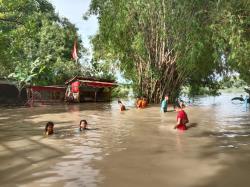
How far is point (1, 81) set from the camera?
33.2 meters

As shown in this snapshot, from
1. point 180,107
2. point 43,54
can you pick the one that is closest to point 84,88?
point 43,54

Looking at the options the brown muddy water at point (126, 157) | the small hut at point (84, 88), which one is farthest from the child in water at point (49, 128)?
the small hut at point (84, 88)

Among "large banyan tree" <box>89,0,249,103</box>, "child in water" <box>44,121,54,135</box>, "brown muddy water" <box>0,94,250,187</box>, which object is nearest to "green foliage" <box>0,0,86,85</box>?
"large banyan tree" <box>89,0,249,103</box>

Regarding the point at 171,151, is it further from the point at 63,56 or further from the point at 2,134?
the point at 63,56

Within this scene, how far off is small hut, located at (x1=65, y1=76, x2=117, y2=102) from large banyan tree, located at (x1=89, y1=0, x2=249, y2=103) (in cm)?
285

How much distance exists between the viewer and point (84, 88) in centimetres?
3656

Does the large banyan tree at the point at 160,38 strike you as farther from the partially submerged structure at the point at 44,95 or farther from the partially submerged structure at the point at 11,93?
the partially submerged structure at the point at 11,93

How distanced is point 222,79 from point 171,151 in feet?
115

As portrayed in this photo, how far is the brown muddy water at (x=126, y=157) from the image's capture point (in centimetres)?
788

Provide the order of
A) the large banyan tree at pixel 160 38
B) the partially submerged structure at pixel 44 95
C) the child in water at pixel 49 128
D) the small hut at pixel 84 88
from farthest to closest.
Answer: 1. the small hut at pixel 84 88
2. the partially submerged structure at pixel 44 95
3. the large banyan tree at pixel 160 38
4. the child in water at pixel 49 128

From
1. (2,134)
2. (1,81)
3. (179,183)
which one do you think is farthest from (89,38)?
(179,183)

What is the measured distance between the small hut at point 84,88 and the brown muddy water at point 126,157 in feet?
62.5

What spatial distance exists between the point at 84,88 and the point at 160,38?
29.6ft

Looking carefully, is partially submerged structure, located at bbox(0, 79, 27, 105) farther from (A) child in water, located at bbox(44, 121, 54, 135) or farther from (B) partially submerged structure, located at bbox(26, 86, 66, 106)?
(A) child in water, located at bbox(44, 121, 54, 135)
